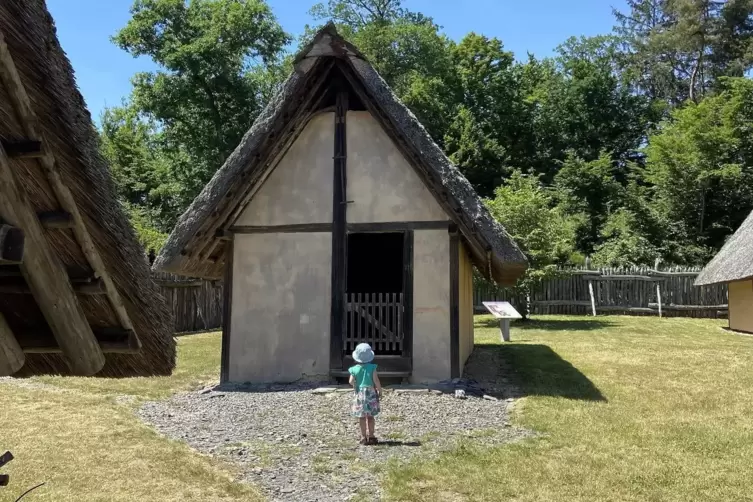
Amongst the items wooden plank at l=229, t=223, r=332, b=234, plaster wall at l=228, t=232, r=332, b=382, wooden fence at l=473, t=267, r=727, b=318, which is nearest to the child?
plaster wall at l=228, t=232, r=332, b=382

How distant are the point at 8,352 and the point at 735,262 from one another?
19253mm

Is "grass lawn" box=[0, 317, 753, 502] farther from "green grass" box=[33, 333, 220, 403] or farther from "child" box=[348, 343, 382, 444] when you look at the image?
"child" box=[348, 343, 382, 444]

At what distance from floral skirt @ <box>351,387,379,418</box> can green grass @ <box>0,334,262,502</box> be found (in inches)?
60.4

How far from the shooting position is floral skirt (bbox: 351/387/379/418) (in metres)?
7.00

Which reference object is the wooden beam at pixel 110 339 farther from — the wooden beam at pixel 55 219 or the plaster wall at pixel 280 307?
the plaster wall at pixel 280 307

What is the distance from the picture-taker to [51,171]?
9.55 ft

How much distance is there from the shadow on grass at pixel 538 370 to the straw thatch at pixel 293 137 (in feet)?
6.34

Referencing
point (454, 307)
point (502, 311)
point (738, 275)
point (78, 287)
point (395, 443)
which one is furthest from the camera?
point (738, 275)

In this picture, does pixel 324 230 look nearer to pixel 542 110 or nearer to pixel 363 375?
pixel 363 375

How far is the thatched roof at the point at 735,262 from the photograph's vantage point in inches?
674

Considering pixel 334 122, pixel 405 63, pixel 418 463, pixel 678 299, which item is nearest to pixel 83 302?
pixel 418 463

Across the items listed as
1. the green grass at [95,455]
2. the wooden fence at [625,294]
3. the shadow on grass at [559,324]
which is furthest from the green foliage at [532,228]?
the green grass at [95,455]

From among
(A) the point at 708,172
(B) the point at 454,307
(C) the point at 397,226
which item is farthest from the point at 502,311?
(A) the point at 708,172

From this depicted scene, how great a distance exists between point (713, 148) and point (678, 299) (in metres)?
11.7
